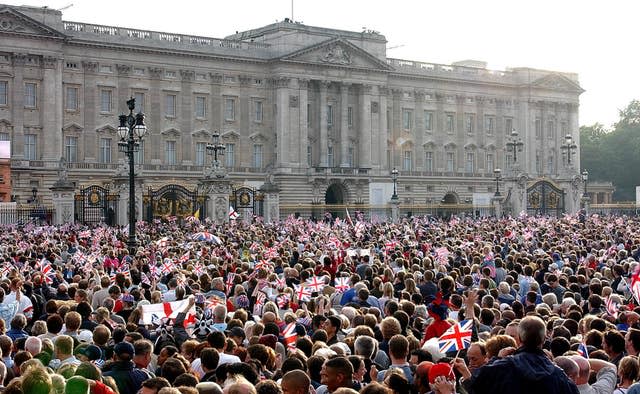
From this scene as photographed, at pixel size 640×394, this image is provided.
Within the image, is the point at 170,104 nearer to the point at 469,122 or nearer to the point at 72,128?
the point at 72,128

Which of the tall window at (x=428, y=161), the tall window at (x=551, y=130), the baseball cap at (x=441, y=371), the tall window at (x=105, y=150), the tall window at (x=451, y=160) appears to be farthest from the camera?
the tall window at (x=551, y=130)

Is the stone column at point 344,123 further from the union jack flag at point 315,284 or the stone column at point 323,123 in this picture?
the union jack flag at point 315,284

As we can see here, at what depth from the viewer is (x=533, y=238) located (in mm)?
36438

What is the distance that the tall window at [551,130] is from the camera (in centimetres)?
11300

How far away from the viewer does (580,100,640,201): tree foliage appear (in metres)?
133

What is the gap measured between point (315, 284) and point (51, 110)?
63.2 m

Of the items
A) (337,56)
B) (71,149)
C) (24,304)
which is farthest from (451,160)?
(24,304)

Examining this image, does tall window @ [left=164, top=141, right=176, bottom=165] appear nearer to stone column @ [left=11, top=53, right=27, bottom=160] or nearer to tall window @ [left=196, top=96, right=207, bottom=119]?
tall window @ [left=196, top=96, right=207, bottom=119]

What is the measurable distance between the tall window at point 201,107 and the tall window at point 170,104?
7.52 feet

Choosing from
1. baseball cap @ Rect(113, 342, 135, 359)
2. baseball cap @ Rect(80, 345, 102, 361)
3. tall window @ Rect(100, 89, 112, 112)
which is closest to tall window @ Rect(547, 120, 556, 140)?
tall window @ Rect(100, 89, 112, 112)

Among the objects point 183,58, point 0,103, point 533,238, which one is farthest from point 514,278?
point 183,58

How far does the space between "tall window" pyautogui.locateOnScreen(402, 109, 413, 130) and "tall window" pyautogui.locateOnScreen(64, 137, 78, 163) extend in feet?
114

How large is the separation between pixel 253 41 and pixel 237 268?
71.8m

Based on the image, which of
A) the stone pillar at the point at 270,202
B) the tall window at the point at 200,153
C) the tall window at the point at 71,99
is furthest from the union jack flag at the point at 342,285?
the tall window at the point at 200,153
